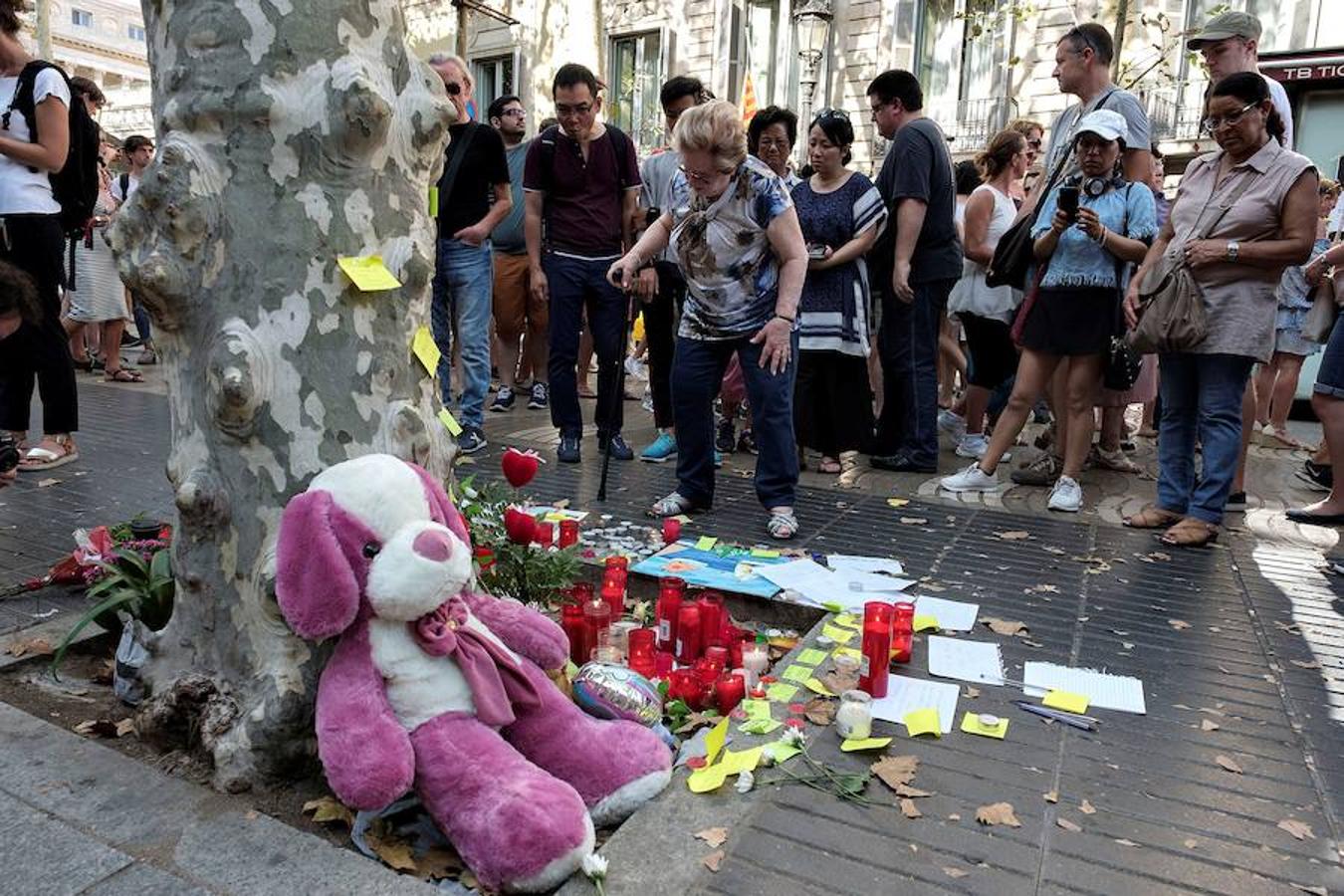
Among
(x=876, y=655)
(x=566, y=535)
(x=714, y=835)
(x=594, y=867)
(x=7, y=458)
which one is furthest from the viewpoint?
(x=7, y=458)

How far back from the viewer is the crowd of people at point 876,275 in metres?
4.41

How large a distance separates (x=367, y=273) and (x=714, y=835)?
1498 mm

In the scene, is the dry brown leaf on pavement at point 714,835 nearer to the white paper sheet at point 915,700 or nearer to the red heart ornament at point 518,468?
the white paper sheet at point 915,700

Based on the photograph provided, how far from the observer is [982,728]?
2629mm

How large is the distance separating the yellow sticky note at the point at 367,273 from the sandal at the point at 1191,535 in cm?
381

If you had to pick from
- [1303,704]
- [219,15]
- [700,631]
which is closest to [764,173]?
[700,631]

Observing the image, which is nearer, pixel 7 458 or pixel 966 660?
pixel 966 660

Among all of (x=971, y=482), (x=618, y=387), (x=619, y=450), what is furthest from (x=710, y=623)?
(x=619, y=450)

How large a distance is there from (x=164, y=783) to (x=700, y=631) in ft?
4.95

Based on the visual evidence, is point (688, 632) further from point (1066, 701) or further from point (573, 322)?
point (573, 322)

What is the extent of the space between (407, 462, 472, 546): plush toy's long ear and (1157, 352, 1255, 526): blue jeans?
3631 mm

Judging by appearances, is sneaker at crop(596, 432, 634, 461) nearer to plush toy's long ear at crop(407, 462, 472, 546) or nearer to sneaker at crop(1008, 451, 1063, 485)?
sneaker at crop(1008, 451, 1063, 485)

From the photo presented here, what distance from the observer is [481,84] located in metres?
23.7

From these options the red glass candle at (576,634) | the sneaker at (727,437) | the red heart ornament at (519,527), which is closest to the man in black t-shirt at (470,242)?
the sneaker at (727,437)
